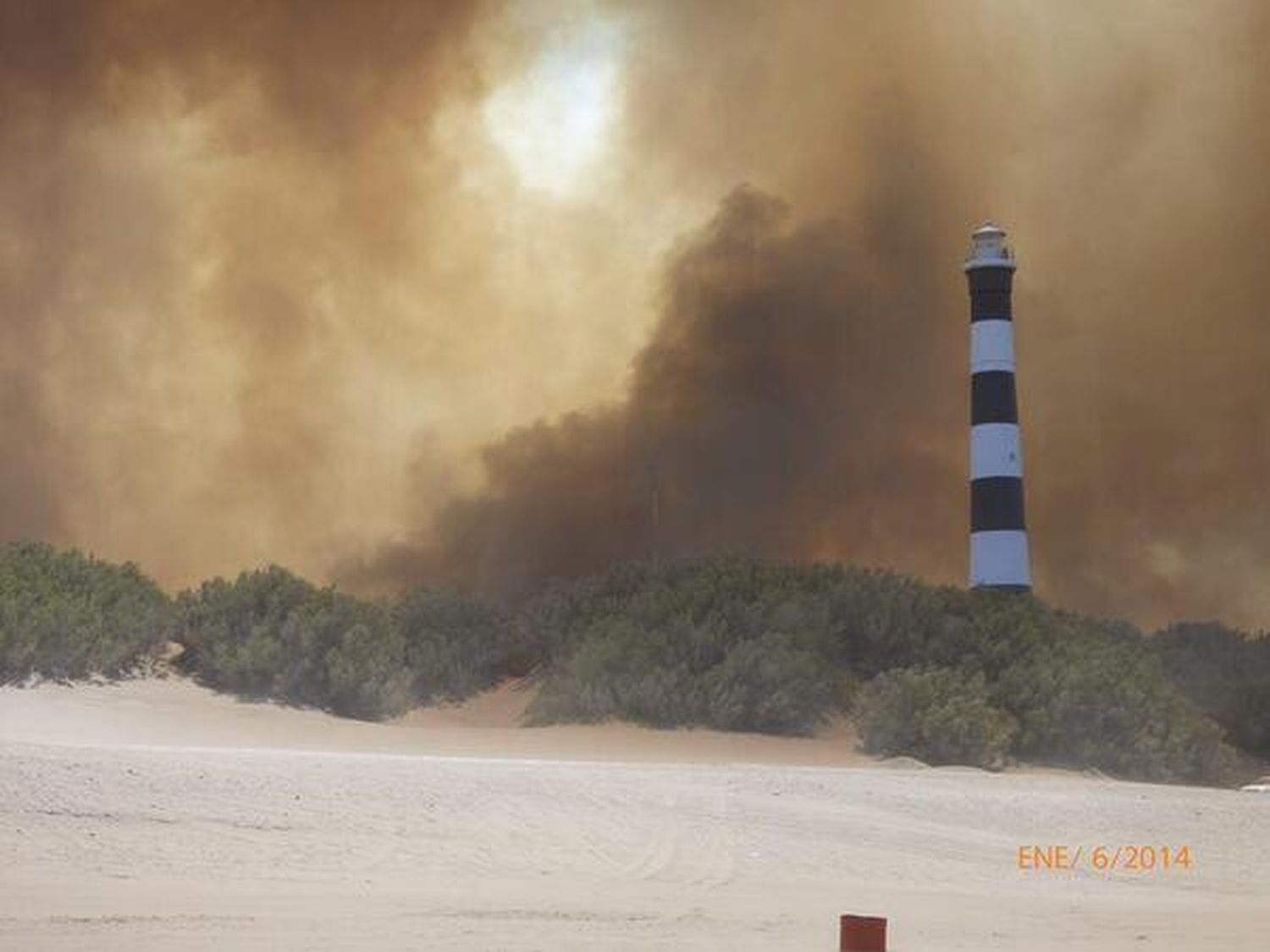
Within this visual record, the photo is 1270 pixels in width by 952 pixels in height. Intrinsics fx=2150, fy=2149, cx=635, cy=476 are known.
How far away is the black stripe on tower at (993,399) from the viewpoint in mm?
42562

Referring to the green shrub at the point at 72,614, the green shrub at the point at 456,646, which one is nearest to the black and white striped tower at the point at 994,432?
the green shrub at the point at 456,646

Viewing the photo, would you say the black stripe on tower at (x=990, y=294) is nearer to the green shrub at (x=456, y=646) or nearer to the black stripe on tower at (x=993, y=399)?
the black stripe on tower at (x=993, y=399)

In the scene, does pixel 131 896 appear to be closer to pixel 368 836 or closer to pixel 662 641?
pixel 368 836

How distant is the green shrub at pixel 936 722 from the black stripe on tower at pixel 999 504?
11.3 meters

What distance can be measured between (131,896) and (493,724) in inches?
782

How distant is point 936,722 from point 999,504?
13462mm

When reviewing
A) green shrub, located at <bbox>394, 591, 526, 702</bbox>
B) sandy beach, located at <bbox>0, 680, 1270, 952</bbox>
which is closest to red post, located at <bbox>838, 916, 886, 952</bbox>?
sandy beach, located at <bbox>0, 680, 1270, 952</bbox>

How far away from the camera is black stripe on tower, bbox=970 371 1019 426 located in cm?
4256

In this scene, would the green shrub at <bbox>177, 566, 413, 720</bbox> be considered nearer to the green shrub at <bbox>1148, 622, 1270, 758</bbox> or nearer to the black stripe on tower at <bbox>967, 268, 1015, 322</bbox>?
the green shrub at <bbox>1148, 622, 1270, 758</bbox>

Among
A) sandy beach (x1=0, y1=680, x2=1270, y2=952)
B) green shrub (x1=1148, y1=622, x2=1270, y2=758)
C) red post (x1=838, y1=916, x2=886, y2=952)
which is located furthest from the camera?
green shrub (x1=1148, y1=622, x2=1270, y2=758)

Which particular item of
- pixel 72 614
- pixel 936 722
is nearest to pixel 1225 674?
pixel 936 722

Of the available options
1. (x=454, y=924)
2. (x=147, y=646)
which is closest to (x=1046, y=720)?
(x=147, y=646)

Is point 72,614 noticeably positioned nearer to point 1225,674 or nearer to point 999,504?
point 999,504

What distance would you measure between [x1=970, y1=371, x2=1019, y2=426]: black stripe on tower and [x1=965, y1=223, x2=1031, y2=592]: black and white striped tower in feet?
0.05
